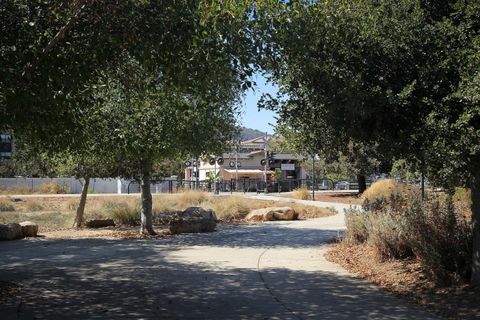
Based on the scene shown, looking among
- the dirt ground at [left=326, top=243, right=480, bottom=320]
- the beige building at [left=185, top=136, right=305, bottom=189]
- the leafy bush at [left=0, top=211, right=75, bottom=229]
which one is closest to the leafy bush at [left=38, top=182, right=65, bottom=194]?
the beige building at [left=185, top=136, right=305, bottom=189]

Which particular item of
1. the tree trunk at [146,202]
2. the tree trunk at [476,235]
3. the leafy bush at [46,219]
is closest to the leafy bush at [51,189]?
the leafy bush at [46,219]

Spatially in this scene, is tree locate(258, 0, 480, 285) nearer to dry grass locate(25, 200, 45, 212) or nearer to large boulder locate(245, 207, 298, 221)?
large boulder locate(245, 207, 298, 221)

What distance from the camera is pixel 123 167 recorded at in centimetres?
1966

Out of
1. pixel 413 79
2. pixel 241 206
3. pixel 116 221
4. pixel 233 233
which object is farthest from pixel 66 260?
pixel 241 206

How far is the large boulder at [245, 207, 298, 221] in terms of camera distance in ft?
76.7

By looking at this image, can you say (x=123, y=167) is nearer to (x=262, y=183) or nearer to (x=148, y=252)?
(x=148, y=252)

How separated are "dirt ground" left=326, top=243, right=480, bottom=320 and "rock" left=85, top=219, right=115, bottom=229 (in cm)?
1098

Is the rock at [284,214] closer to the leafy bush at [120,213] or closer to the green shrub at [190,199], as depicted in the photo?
the green shrub at [190,199]

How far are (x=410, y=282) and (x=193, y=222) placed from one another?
1039 centimetres

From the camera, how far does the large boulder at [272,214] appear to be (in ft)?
76.7

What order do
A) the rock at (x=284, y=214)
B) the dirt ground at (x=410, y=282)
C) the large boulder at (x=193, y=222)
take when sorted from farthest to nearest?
1. the rock at (x=284, y=214)
2. the large boulder at (x=193, y=222)
3. the dirt ground at (x=410, y=282)

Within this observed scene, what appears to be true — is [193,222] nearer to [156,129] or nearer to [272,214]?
[156,129]

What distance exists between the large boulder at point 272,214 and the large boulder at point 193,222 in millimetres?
4636

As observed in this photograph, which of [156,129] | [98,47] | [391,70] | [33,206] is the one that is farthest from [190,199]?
[98,47]
